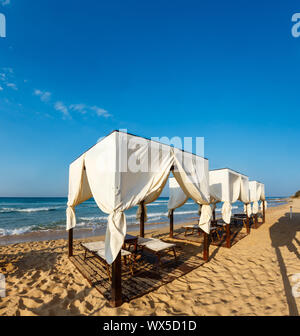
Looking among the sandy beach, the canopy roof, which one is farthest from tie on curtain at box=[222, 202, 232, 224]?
the sandy beach

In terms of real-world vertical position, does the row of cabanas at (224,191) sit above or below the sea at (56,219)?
above

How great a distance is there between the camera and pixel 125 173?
2.99 meters

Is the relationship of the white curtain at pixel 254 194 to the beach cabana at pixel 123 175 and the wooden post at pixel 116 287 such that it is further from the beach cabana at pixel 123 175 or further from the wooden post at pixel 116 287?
the wooden post at pixel 116 287

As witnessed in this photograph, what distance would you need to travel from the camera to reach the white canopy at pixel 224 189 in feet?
20.4

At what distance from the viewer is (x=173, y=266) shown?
4277 millimetres

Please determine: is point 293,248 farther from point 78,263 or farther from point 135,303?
point 78,263

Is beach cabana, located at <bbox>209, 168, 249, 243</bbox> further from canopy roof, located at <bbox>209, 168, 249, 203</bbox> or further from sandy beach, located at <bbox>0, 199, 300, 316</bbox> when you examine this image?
sandy beach, located at <bbox>0, 199, 300, 316</bbox>

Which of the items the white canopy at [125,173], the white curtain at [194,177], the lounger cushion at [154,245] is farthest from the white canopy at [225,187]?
the lounger cushion at [154,245]

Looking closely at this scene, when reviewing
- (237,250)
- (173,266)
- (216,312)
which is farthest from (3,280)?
(237,250)

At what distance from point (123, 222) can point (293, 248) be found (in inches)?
238

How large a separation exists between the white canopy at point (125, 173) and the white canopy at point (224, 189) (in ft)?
6.58

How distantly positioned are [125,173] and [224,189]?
4500mm

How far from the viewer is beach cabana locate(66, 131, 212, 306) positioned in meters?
2.84
